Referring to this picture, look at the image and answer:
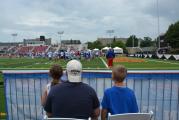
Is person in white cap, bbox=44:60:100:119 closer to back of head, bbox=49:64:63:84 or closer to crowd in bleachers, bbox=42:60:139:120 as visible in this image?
crowd in bleachers, bbox=42:60:139:120

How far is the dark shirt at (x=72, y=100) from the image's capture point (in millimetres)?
6199

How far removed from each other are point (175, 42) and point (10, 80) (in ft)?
478

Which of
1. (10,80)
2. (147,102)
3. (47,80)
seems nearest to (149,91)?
(147,102)

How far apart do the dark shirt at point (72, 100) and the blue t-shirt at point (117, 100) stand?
28cm

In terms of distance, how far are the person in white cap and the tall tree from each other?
144 meters

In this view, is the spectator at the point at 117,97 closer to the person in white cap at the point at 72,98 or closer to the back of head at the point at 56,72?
the person in white cap at the point at 72,98

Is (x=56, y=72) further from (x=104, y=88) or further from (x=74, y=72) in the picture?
(x=104, y=88)

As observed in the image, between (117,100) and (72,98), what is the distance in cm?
67

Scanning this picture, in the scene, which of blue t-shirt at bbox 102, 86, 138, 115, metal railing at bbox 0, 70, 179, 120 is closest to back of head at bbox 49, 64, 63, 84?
blue t-shirt at bbox 102, 86, 138, 115

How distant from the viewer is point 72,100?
6195 millimetres

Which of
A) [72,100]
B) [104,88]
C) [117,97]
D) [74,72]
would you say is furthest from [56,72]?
[104,88]

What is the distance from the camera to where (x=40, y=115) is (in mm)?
9438

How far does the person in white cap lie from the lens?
6199mm

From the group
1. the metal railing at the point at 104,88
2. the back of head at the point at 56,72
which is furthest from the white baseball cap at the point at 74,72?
the metal railing at the point at 104,88
